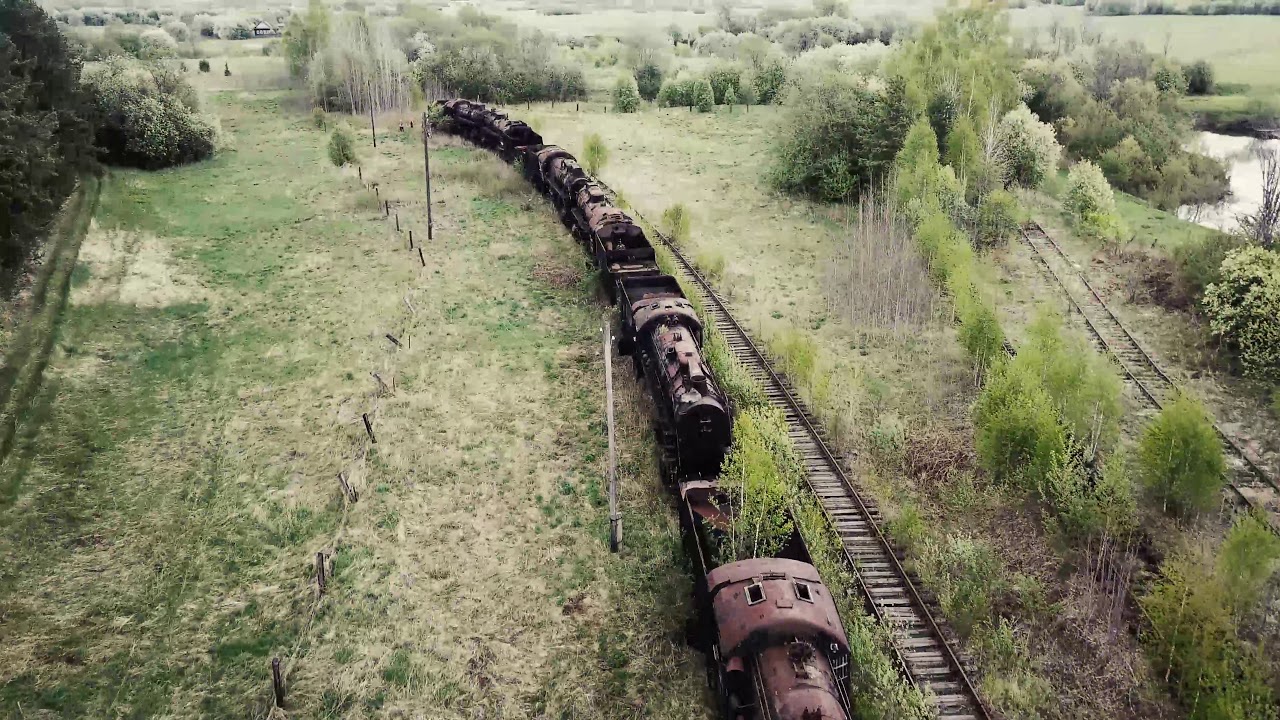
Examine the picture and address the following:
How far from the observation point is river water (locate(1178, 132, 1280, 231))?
1949 inches

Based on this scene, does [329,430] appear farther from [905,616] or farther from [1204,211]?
[1204,211]

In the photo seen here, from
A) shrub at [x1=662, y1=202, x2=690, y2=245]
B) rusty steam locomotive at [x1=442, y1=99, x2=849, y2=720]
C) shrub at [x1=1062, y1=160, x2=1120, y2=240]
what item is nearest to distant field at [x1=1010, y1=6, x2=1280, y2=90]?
shrub at [x1=1062, y1=160, x2=1120, y2=240]

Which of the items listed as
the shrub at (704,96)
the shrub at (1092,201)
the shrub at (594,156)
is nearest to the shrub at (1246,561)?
the shrub at (1092,201)

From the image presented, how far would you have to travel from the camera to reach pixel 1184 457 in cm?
2017

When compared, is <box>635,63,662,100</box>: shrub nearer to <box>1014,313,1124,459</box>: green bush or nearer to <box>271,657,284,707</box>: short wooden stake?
<box>1014,313,1124,459</box>: green bush

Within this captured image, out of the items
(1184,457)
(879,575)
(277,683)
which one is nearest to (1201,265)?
(1184,457)

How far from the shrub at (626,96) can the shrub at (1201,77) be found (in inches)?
1845

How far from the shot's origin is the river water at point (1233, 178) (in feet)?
162

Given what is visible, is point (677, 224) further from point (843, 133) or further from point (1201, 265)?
point (1201, 265)

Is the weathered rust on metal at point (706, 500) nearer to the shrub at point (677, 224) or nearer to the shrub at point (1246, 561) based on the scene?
the shrub at point (1246, 561)

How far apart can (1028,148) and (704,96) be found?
1334 inches

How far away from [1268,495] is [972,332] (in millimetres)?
8944

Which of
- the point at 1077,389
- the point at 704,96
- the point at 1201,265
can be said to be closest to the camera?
the point at 1077,389

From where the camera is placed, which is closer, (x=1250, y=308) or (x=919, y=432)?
(x=919, y=432)
